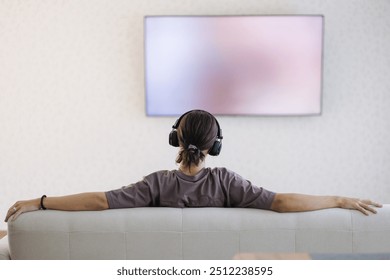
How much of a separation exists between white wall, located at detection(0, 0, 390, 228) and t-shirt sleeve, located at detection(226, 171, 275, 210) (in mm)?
1999

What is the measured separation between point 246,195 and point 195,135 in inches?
10.2

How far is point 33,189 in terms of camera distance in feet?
11.9

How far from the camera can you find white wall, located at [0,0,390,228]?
137 inches

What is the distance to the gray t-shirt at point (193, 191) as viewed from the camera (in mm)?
1466

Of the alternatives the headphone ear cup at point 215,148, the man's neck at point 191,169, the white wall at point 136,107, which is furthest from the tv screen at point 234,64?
the man's neck at point 191,169

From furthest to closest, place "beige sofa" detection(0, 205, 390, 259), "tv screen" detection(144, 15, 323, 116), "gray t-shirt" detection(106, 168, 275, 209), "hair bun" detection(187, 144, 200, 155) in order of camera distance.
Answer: "tv screen" detection(144, 15, 323, 116) → "hair bun" detection(187, 144, 200, 155) → "gray t-shirt" detection(106, 168, 275, 209) → "beige sofa" detection(0, 205, 390, 259)

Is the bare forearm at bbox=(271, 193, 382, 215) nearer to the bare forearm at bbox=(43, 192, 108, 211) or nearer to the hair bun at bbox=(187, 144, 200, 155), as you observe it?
the hair bun at bbox=(187, 144, 200, 155)

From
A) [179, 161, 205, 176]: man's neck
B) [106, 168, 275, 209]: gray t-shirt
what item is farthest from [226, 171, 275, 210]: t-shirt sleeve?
[179, 161, 205, 176]: man's neck

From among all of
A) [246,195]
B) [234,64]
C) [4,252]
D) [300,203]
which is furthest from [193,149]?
[234,64]

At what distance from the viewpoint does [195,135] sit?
1586mm

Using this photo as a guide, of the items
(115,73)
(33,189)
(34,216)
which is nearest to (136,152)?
(115,73)

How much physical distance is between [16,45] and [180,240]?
2.69 meters

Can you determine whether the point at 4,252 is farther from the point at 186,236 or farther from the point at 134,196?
the point at 186,236

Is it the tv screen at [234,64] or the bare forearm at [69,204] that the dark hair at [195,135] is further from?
the tv screen at [234,64]
